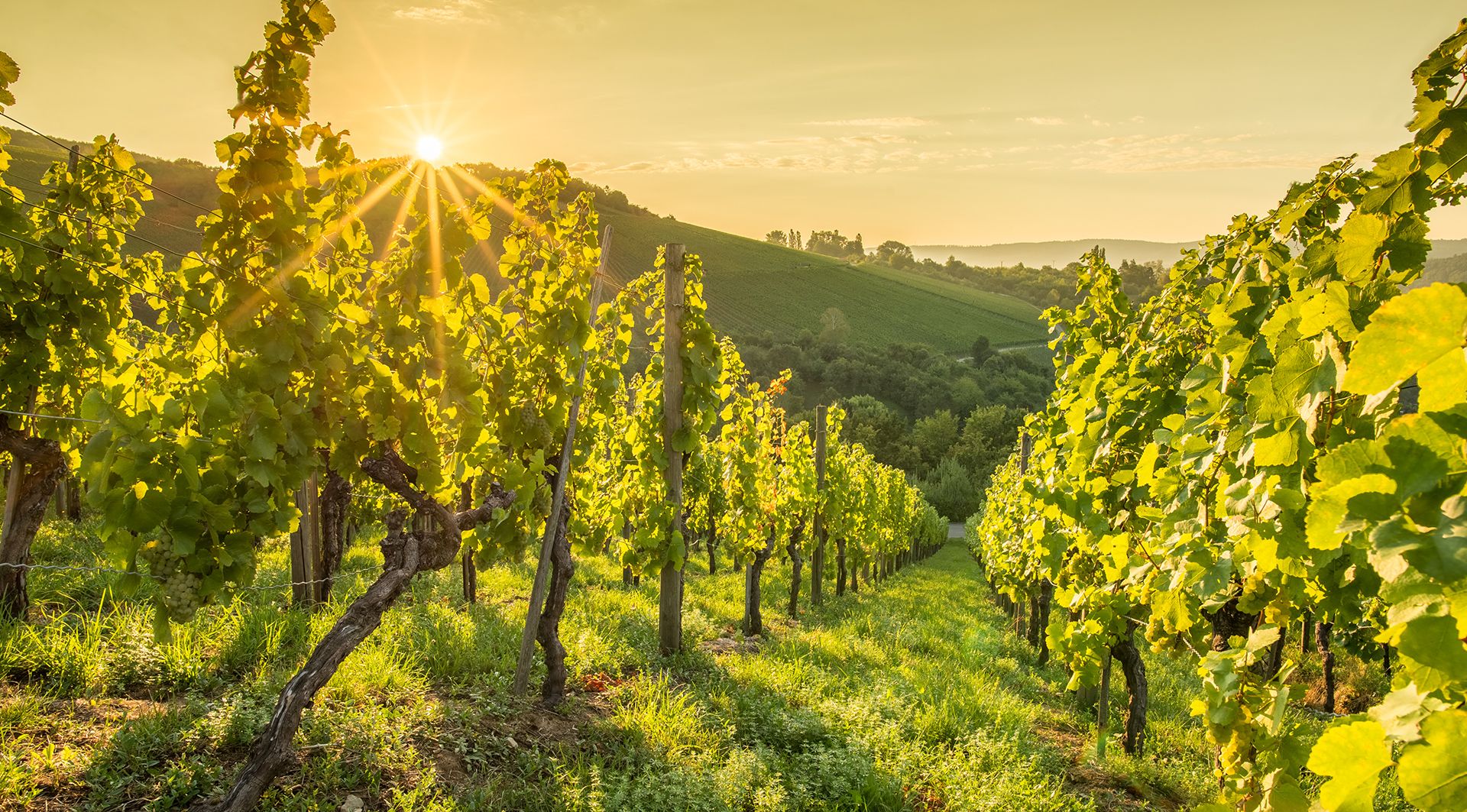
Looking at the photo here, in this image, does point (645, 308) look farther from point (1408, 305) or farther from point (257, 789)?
point (1408, 305)

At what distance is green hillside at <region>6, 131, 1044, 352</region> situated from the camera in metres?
64.1

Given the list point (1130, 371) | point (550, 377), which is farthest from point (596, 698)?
point (1130, 371)

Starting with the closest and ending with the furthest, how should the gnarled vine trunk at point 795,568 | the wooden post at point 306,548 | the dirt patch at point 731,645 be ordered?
1. the wooden post at point 306,548
2. the dirt patch at point 731,645
3. the gnarled vine trunk at point 795,568

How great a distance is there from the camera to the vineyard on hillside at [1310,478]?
95 cm

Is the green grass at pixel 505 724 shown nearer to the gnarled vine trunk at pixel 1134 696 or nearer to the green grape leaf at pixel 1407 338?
the gnarled vine trunk at pixel 1134 696

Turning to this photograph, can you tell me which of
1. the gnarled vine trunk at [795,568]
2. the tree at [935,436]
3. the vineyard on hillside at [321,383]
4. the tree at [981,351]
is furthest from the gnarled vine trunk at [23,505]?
the tree at [981,351]

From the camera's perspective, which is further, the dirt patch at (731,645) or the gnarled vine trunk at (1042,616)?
the gnarled vine trunk at (1042,616)

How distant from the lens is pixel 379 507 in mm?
14078

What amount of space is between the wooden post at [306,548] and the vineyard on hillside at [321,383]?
0.04m

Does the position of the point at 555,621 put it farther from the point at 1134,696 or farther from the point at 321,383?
the point at 1134,696

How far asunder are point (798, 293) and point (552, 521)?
70.9m

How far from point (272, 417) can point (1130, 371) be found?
443cm

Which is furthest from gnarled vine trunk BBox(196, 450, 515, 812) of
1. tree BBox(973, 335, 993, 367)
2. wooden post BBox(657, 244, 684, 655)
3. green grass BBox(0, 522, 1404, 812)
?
tree BBox(973, 335, 993, 367)

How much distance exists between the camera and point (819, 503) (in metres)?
12.6
